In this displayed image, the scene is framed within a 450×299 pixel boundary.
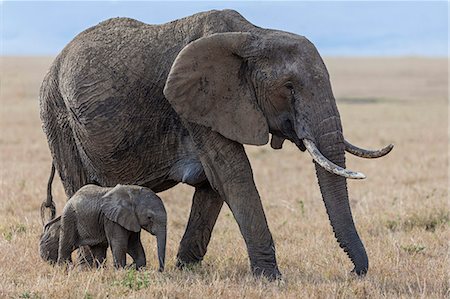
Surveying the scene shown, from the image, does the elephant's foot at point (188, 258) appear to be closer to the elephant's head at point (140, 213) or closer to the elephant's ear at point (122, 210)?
the elephant's head at point (140, 213)

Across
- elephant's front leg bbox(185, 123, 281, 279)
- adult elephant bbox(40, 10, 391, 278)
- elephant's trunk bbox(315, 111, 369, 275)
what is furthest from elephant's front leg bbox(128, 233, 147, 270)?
elephant's trunk bbox(315, 111, 369, 275)

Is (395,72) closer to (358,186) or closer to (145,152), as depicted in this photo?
(358,186)

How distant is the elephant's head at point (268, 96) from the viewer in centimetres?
811

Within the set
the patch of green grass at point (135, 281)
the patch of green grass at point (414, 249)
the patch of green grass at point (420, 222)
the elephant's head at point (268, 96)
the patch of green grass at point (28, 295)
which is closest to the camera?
the patch of green grass at point (28, 295)

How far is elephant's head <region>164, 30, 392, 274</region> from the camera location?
8.11 meters

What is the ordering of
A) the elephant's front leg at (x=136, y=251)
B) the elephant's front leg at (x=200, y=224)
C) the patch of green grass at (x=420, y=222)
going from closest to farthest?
the elephant's front leg at (x=136, y=251) < the elephant's front leg at (x=200, y=224) < the patch of green grass at (x=420, y=222)

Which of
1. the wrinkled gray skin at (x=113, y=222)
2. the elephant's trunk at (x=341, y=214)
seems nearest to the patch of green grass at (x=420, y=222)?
the elephant's trunk at (x=341, y=214)

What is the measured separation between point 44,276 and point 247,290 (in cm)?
187

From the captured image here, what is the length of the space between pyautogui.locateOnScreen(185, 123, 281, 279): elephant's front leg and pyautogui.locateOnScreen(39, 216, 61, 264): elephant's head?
1.68 m

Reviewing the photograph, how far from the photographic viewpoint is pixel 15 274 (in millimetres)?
8453

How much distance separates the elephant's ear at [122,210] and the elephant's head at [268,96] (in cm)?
86

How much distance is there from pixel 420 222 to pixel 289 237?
1.76 metres

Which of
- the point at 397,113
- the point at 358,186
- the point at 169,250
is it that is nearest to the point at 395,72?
the point at 397,113

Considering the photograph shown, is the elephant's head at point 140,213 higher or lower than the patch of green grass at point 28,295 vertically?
higher
